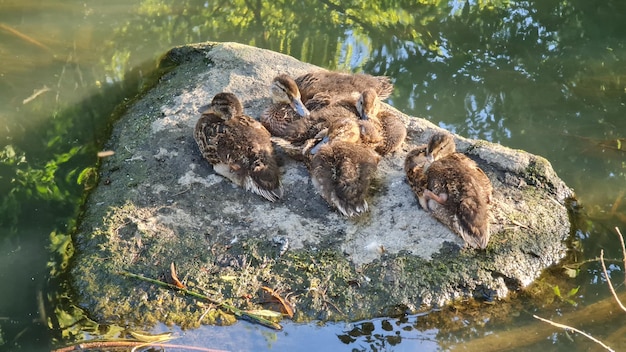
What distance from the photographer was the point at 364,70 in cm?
796

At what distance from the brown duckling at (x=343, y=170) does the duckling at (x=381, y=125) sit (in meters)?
0.27

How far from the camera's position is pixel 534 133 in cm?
665

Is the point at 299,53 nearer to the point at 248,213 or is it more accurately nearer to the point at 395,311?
the point at 248,213

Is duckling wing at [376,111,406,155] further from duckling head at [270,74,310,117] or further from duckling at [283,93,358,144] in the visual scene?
duckling head at [270,74,310,117]

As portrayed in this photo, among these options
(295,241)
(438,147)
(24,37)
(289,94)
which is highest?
(438,147)

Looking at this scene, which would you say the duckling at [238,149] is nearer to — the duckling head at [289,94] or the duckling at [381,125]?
the duckling head at [289,94]

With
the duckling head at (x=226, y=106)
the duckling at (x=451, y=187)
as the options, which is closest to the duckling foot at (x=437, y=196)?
the duckling at (x=451, y=187)

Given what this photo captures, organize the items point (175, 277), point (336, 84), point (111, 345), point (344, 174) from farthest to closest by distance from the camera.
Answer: point (336, 84) → point (344, 174) → point (175, 277) → point (111, 345)

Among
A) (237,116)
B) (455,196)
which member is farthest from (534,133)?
(237,116)

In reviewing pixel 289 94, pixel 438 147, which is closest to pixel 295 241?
pixel 438 147

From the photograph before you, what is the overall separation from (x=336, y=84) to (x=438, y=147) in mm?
1634

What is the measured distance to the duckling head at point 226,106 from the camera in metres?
5.60

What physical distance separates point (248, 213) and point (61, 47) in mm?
4516

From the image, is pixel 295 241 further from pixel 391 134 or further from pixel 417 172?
pixel 391 134
